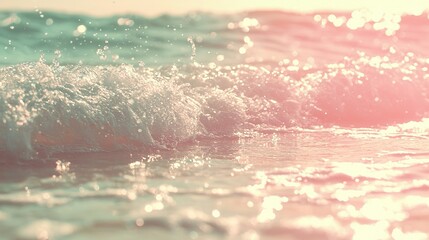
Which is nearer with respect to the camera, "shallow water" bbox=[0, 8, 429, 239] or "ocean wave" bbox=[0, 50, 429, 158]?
"shallow water" bbox=[0, 8, 429, 239]

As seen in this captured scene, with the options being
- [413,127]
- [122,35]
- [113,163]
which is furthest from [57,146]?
[122,35]

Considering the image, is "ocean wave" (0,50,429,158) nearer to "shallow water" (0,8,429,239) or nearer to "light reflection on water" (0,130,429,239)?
"shallow water" (0,8,429,239)

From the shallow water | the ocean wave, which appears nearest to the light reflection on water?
the shallow water

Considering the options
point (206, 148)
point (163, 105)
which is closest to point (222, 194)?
point (206, 148)

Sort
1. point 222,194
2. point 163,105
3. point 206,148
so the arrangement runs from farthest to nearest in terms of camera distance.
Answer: point 163,105
point 206,148
point 222,194

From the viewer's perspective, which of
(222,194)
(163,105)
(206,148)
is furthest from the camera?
(163,105)

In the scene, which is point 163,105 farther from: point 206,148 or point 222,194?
point 222,194

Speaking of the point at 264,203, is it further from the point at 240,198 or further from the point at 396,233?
the point at 396,233

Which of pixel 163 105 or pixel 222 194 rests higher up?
pixel 163 105

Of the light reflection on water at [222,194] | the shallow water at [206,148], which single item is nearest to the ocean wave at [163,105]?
the shallow water at [206,148]
